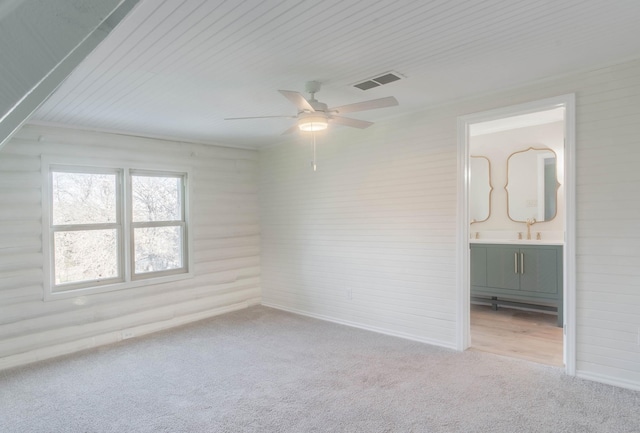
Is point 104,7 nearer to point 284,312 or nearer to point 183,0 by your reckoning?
point 183,0

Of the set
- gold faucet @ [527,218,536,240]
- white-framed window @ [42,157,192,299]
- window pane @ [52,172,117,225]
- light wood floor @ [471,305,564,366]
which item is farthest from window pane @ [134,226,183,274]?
gold faucet @ [527,218,536,240]

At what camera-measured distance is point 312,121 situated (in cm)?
297

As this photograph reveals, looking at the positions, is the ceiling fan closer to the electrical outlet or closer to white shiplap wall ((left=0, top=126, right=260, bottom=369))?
white shiplap wall ((left=0, top=126, right=260, bottom=369))

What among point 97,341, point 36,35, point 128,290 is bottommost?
point 97,341

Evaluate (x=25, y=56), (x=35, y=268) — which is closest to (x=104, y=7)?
(x=25, y=56)

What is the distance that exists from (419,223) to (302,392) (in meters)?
2.13

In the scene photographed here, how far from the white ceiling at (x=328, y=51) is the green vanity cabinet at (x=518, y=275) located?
2.49 m

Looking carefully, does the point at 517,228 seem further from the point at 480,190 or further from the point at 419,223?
the point at 419,223

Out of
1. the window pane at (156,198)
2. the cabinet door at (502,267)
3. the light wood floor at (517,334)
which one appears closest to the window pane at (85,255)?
the window pane at (156,198)

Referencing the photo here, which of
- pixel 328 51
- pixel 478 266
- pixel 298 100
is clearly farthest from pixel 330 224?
pixel 328 51

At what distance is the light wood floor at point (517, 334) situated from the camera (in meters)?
3.78

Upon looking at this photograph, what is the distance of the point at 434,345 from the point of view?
4.00 meters

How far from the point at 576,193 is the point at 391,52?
1959mm

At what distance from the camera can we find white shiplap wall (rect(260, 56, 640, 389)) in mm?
2979
